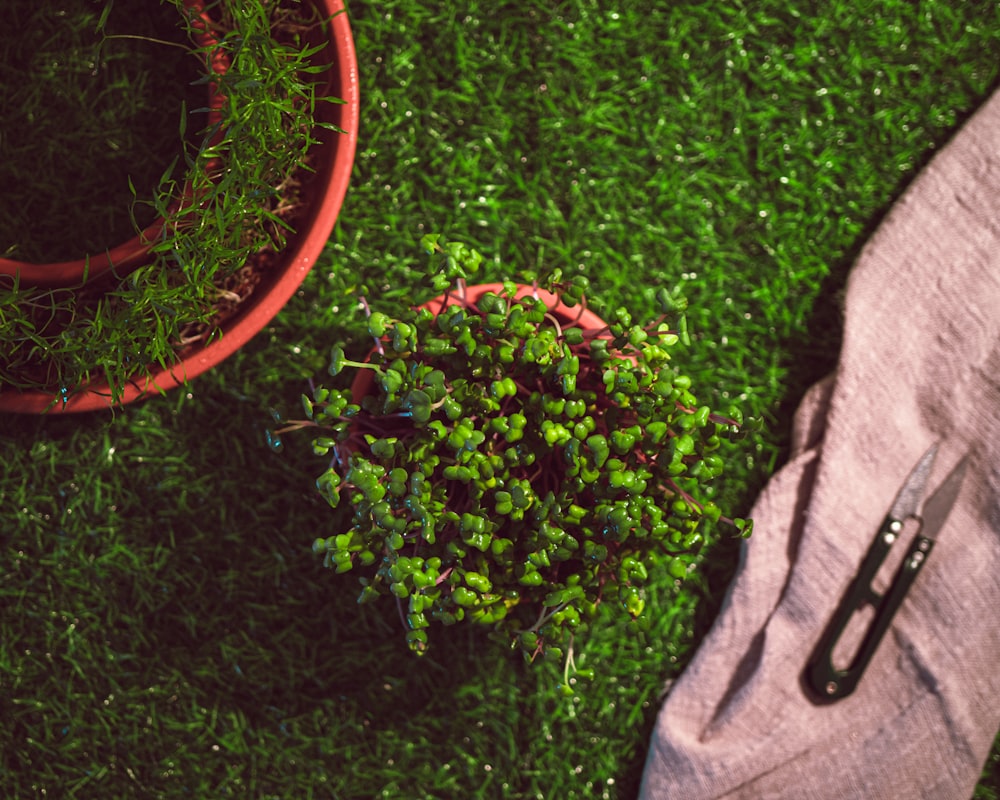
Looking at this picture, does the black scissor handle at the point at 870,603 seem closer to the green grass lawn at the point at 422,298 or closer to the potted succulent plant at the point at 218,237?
the green grass lawn at the point at 422,298

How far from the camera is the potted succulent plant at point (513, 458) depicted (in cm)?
70

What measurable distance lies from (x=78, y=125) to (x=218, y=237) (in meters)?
0.37

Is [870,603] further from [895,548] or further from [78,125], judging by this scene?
[78,125]

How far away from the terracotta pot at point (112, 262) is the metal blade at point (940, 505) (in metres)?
0.96

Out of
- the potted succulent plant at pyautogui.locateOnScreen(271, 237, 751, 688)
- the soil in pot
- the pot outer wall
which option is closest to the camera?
the potted succulent plant at pyautogui.locateOnScreen(271, 237, 751, 688)

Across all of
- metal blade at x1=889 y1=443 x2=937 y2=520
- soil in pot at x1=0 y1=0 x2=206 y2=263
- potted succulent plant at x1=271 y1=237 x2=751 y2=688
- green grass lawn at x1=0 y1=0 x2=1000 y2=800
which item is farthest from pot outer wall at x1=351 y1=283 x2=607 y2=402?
metal blade at x1=889 y1=443 x2=937 y2=520

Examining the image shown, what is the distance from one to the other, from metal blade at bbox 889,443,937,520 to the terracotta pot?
0.92 meters

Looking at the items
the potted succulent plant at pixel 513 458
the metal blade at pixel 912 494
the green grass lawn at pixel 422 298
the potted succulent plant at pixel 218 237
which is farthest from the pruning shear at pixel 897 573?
the potted succulent plant at pixel 218 237

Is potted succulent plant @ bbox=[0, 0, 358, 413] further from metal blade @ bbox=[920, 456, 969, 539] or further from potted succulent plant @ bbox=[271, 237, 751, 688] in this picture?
metal blade @ bbox=[920, 456, 969, 539]

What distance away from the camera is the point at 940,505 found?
1043 millimetres

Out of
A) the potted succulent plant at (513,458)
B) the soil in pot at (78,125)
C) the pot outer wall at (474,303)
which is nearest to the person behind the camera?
the potted succulent plant at (513,458)

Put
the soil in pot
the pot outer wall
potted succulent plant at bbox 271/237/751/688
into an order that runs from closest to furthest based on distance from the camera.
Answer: potted succulent plant at bbox 271/237/751/688 → the pot outer wall → the soil in pot

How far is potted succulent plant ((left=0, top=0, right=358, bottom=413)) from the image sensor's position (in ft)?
2.45

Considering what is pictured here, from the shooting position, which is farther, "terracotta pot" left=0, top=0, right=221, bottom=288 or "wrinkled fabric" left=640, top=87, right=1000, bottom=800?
"wrinkled fabric" left=640, top=87, right=1000, bottom=800
